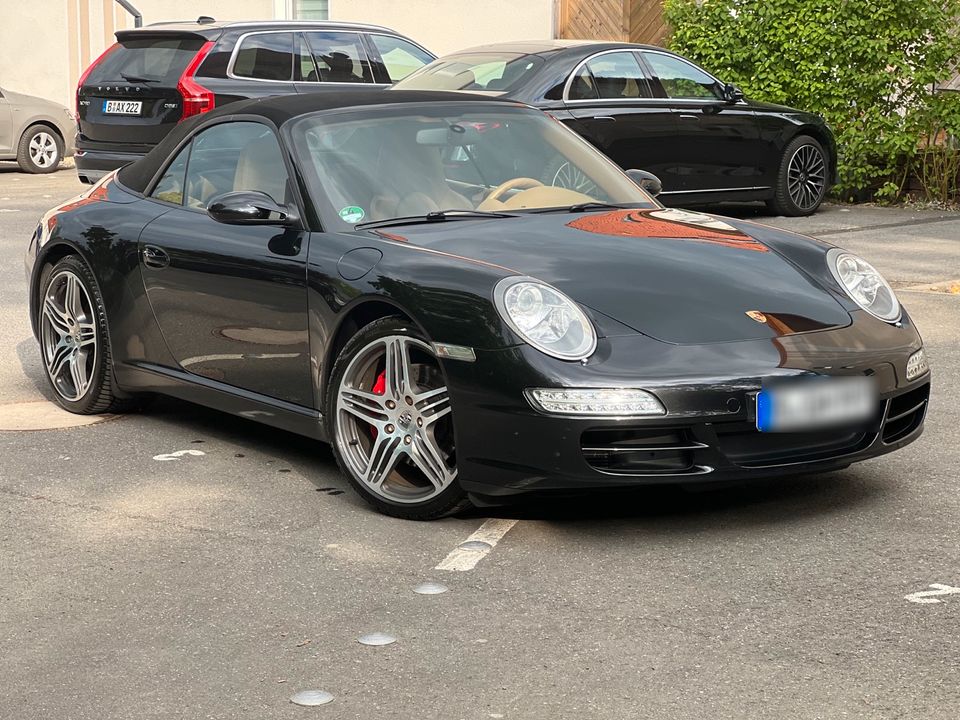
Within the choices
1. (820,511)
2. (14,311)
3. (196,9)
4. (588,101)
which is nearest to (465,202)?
(820,511)

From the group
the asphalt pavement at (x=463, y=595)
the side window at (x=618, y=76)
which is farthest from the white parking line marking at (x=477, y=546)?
the side window at (x=618, y=76)

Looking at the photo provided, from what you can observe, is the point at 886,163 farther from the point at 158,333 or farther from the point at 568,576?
the point at 568,576

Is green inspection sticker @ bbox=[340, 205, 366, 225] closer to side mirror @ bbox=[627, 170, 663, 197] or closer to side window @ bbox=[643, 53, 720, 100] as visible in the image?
side mirror @ bbox=[627, 170, 663, 197]

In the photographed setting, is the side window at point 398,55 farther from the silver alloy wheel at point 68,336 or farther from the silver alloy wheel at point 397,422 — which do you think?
the silver alloy wheel at point 397,422

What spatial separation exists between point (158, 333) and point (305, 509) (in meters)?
1.29

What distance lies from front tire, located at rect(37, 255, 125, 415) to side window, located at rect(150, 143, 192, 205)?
0.46 m

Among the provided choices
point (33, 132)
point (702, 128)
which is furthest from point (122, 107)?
point (33, 132)

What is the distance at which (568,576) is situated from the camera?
4461 millimetres

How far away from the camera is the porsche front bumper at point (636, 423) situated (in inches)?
180

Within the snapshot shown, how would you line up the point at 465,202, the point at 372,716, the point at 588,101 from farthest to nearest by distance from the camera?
the point at 588,101
the point at 465,202
the point at 372,716

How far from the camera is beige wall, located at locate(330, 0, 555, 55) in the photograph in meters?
20.6

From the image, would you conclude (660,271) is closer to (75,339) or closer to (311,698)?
(311,698)

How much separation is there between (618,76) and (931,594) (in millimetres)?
9428

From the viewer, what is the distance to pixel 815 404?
15.5 feet
